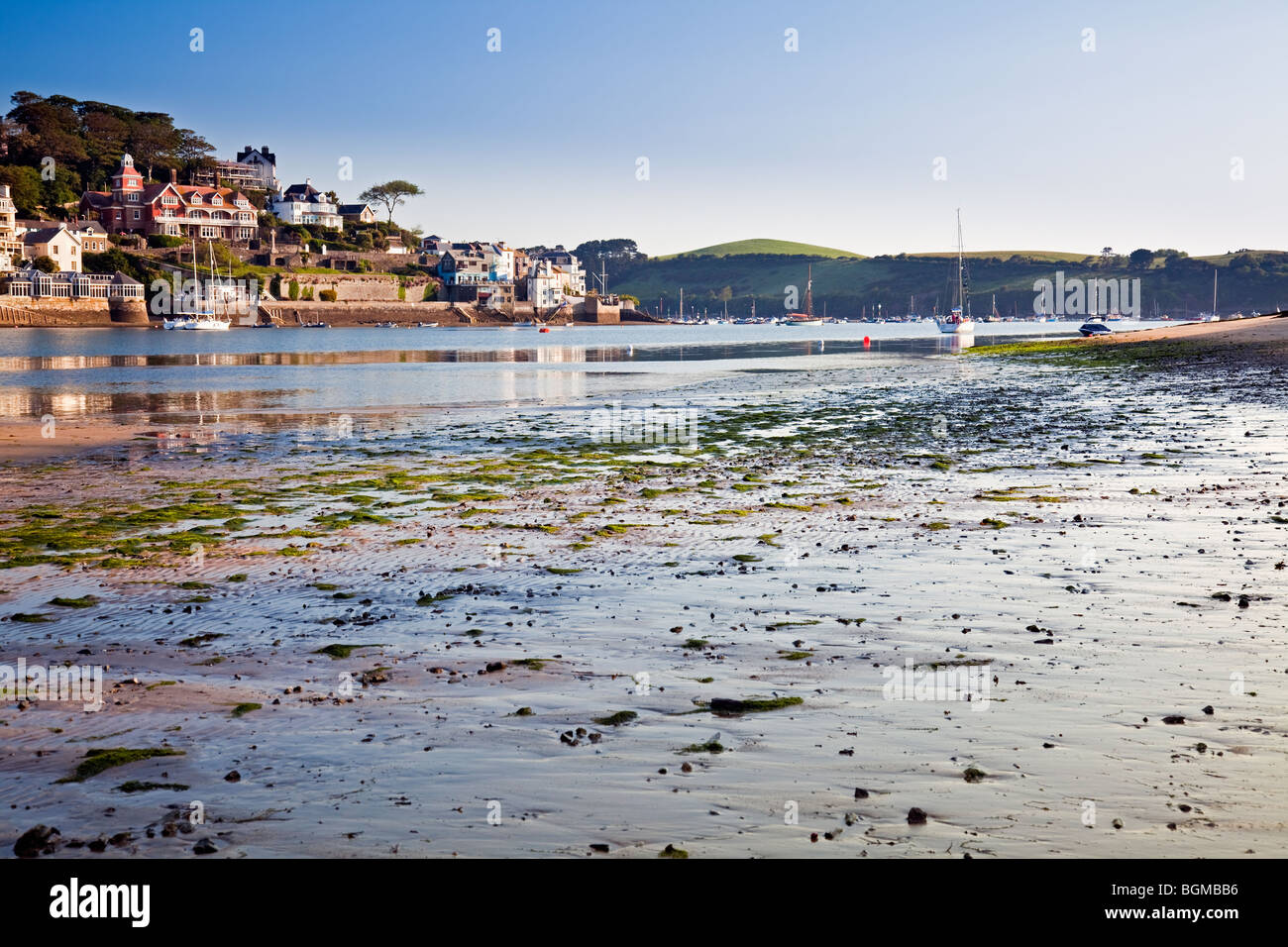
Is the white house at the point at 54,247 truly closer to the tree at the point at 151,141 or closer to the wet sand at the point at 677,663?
the tree at the point at 151,141

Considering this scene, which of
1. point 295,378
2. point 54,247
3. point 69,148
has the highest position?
point 69,148

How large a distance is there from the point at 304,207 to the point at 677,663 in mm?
181906

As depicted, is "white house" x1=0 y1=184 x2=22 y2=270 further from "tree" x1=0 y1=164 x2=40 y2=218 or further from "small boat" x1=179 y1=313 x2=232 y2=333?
"small boat" x1=179 y1=313 x2=232 y2=333

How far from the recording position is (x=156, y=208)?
146 m

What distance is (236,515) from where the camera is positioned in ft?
45.9

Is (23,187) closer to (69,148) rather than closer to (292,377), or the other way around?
(69,148)

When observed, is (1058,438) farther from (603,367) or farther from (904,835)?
(603,367)

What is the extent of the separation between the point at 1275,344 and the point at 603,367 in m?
31.9

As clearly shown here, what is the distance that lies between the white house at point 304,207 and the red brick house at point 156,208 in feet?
61.2

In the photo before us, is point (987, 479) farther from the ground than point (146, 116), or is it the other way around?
point (146, 116)

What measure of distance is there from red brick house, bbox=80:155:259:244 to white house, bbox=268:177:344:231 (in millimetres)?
18651

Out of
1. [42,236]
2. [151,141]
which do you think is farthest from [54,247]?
[151,141]

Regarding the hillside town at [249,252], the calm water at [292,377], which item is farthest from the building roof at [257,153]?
the calm water at [292,377]
